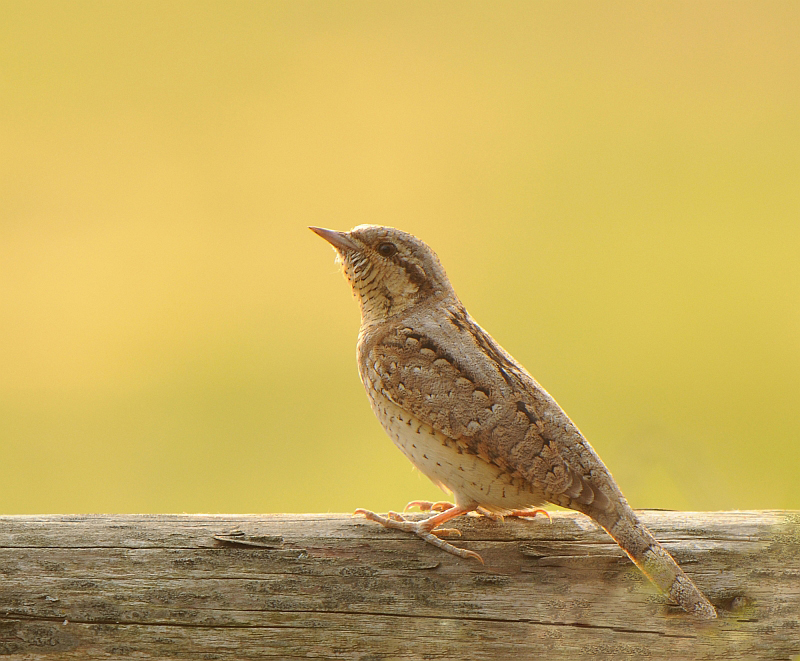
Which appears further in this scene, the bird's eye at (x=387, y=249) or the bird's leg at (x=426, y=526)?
the bird's eye at (x=387, y=249)

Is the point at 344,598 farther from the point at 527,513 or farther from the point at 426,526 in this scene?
the point at 527,513

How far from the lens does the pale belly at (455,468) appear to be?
8.77 ft

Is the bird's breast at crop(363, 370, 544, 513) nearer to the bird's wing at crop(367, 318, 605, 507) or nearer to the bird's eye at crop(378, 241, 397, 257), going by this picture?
the bird's wing at crop(367, 318, 605, 507)

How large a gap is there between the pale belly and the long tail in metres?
0.30

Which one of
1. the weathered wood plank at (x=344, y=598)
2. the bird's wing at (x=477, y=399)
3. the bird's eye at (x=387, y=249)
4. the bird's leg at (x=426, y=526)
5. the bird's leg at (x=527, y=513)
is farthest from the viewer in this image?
the bird's eye at (x=387, y=249)

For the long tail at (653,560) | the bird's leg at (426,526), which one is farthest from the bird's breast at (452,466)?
the long tail at (653,560)

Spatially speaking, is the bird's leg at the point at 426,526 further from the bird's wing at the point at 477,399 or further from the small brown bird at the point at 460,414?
the bird's wing at the point at 477,399

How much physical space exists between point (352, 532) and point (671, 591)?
1041 mm

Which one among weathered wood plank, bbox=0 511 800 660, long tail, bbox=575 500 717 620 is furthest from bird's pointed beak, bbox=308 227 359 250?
long tail, bbox=575 500 717 620

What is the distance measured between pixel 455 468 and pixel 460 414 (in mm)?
216

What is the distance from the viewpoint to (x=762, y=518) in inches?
105

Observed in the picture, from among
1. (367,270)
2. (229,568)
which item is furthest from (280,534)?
(367,270)

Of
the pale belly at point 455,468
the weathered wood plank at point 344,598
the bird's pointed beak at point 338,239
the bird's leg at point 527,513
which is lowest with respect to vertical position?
the weathered wood plank at point 344,598

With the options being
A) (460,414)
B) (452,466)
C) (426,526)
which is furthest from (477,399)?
(426,526)
